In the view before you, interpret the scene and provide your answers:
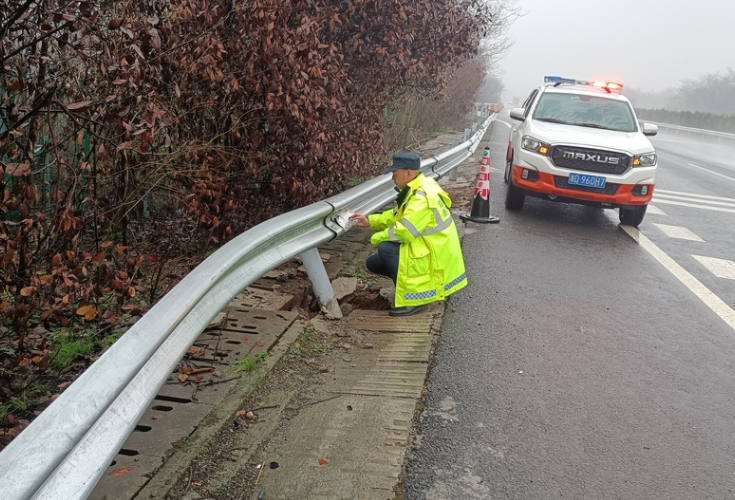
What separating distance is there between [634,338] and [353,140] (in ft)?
11.8

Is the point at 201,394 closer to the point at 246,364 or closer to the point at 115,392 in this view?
the point at 246,364

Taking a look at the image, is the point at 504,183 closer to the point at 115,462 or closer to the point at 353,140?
the point at 353,140

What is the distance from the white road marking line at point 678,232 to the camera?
9.25 metres

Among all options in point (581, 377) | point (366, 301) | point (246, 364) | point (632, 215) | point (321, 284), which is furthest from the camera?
point (632, 215)

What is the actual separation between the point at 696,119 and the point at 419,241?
53267 mm

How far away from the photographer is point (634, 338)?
5.18 m

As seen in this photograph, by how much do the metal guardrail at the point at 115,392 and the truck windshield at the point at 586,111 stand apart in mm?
7964

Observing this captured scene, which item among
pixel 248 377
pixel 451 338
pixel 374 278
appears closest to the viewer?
pixel 248 377

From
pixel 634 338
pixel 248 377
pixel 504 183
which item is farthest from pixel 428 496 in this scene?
pixel 504 183

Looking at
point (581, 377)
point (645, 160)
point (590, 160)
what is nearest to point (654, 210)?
point (645, 160)

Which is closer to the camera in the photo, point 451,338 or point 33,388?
point 33,388

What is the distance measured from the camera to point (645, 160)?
937cm

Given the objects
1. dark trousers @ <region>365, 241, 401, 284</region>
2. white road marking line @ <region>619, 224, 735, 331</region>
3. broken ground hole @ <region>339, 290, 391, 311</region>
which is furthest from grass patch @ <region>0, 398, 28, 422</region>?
white road marking line @ <region>619, 224, 735, 331</region>

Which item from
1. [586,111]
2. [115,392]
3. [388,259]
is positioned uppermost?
[586,111]
